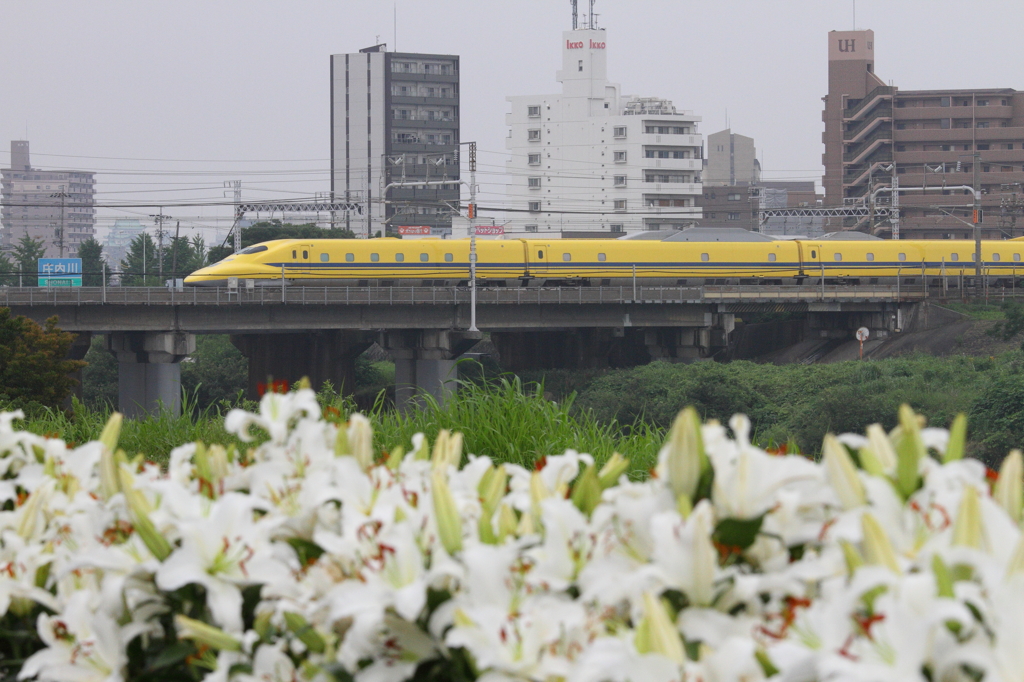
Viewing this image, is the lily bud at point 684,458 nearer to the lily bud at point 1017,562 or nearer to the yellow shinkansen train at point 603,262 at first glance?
the lily bud at point 1017,562

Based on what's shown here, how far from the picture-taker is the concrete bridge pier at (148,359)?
4500cm

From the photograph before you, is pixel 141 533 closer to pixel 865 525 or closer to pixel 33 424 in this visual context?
pixel 865 525

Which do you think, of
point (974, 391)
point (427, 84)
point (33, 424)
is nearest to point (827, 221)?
point (427, 84)

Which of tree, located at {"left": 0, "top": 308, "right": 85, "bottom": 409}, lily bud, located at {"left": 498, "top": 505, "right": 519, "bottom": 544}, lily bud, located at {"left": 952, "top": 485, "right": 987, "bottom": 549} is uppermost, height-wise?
lily bud, located at {"left": 952, "top": 485, "right": 987, "bottom": 549}

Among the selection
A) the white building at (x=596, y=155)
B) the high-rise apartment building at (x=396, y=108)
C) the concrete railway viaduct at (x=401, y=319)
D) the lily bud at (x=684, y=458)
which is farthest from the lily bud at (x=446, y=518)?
the high-rise apartment building at (x=396, y=108)

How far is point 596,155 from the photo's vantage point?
391 feet

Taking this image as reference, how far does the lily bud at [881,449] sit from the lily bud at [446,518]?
1.02m

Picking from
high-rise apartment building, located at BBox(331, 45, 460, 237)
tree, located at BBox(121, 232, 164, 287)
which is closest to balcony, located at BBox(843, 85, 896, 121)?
high-rise apartment building, located at BBox(331, 45, 460, 237)

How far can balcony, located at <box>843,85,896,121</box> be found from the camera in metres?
110

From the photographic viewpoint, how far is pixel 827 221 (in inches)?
5379

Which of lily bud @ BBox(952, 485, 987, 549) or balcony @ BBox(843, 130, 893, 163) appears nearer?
lily bud @ BBox(952, 485, 987, 549)

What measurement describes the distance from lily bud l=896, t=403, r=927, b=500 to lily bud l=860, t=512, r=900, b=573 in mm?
390

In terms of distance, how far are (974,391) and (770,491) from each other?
124 feet

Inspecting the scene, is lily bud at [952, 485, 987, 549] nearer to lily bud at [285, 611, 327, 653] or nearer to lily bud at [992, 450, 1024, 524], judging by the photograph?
lily bud at [992, 450, 1024, 524]
